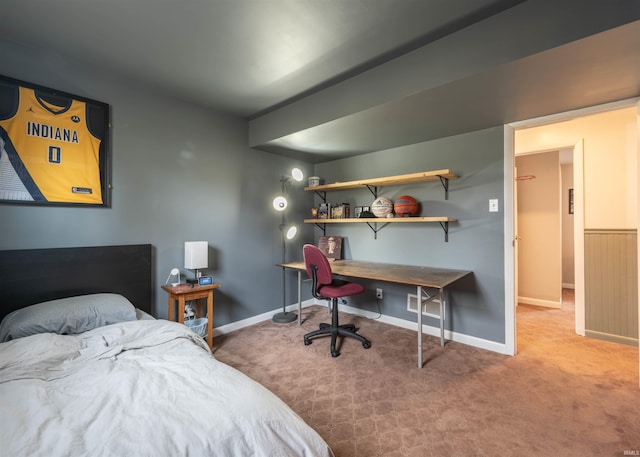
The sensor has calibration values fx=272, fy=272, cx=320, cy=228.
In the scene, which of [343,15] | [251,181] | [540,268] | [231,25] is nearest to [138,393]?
[231,25]

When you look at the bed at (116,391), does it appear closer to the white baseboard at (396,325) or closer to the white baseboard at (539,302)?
the white baseboard at (396,325)

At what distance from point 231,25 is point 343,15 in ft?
2.33

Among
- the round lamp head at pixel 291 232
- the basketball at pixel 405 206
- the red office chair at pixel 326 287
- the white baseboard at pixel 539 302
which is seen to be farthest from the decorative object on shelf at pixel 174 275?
the white baseboard at pixel 539 302

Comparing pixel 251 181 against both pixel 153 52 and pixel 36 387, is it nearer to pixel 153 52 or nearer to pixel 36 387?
pixel 153 52

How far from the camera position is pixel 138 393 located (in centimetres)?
106

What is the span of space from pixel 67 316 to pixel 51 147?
125cm

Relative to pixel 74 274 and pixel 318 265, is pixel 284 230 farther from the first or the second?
pixel 74 274

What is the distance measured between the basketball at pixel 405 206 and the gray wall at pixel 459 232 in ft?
0.57

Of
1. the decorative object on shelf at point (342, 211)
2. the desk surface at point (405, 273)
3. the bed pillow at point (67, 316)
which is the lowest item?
A: the bed pillow at point (67, 316)

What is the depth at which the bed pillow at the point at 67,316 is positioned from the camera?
1.59 metres

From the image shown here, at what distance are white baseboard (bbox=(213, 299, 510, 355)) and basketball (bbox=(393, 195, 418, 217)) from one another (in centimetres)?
127

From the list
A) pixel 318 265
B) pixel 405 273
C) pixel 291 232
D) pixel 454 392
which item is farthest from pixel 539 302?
pixel 291 232

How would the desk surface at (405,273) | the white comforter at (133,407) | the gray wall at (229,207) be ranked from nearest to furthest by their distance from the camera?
the white comforter at (133,407), the gray wall at (229,207), the desk surface at (405,273)

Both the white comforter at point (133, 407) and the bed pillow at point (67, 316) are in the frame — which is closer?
the white comforter at point (133, 407)
